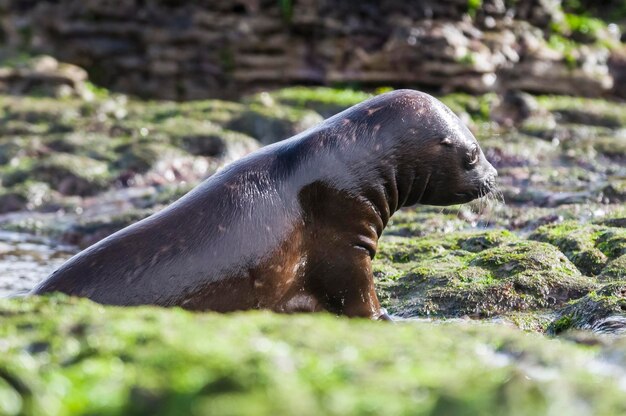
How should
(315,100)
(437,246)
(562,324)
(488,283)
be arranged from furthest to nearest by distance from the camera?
1. (315,100)
2. (437,246)
3. (488,283)
4. (562,324)

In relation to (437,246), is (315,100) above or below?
below

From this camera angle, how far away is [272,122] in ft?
55.2

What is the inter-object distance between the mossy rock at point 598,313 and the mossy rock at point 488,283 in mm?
462

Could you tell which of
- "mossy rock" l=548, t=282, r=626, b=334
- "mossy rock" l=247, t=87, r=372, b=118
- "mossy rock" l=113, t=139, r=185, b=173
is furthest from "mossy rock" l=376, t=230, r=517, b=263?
"mossy rock" l=247, t=87, r=372, b=118

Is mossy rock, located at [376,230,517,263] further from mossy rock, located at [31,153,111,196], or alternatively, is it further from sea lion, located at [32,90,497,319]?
mossy rock, located at [31,153,111,196]

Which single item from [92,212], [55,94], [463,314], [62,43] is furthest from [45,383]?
[62,43]

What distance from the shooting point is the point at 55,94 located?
19828 mm

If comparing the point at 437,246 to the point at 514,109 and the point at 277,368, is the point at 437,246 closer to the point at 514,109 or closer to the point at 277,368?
the point at 277,368

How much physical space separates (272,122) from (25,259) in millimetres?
6749

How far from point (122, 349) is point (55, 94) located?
17755mm

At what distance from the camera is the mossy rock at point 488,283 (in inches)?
273

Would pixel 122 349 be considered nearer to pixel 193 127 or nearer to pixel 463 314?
pixel 463 314

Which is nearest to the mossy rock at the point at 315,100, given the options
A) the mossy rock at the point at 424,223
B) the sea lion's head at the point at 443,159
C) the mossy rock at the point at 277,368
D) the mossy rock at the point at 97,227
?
the mossy rock at the point at 97,227

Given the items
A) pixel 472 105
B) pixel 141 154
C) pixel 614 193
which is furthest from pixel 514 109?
pixel 614 193
